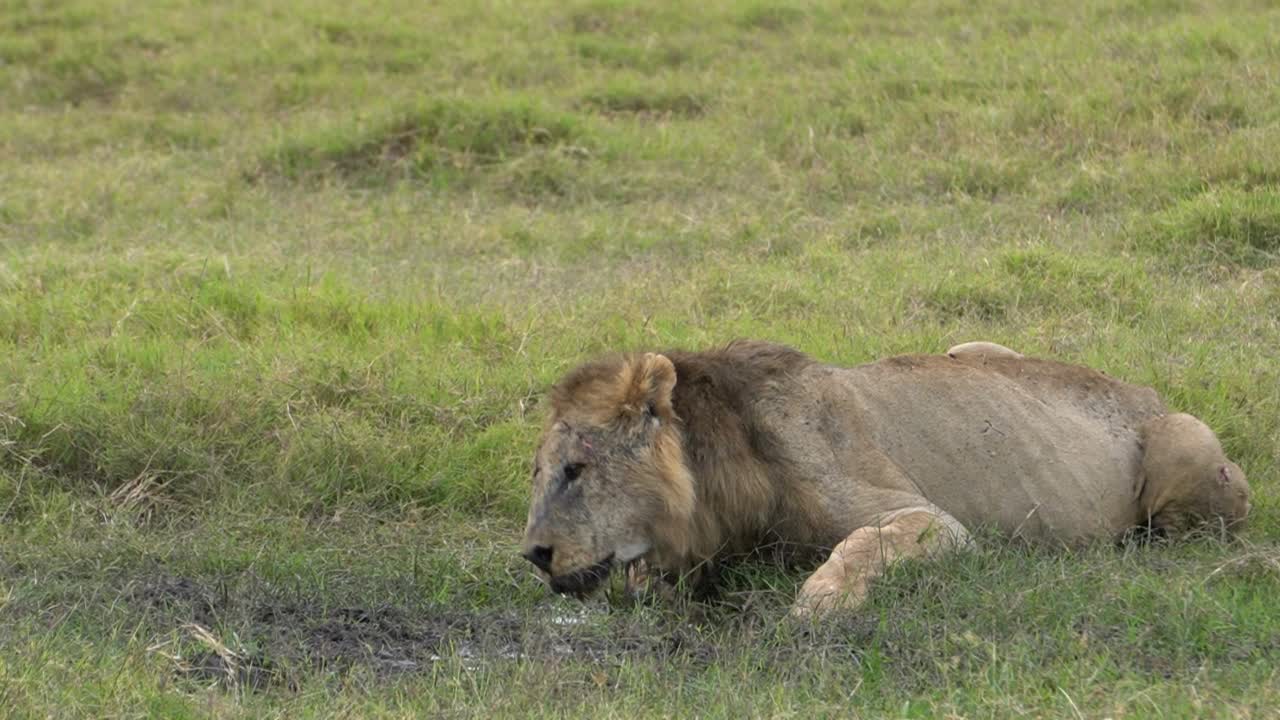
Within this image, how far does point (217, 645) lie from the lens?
4465mm

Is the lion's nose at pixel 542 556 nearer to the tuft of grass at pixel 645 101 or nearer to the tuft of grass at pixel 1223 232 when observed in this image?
the tuft of grass at pixel 1223 232

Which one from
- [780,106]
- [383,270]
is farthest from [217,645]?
[780,106]

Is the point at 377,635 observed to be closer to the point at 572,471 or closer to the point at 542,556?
the point at 542,556

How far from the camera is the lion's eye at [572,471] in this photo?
4969mm

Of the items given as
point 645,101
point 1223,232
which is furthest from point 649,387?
point 645,101

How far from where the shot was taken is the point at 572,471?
4.98m

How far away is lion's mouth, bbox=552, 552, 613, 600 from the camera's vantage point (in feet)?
16.0

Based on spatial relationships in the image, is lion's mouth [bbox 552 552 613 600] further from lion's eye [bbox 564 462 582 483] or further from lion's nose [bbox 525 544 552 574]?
lion's eye [bbox 564 462 582 483]

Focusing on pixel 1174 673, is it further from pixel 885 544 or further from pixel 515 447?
pixel 515 447

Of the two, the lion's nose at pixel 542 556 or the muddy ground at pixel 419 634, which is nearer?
the muddy ground at pixel 419 634

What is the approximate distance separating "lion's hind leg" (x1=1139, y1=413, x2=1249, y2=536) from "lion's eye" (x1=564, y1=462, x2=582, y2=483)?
76.0 inches

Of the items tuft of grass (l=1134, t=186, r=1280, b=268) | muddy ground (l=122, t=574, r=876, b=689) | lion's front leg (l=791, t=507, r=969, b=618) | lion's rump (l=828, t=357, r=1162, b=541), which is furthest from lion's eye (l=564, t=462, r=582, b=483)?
tuft of grass (l=1134, t=186, r=1280, b=268)

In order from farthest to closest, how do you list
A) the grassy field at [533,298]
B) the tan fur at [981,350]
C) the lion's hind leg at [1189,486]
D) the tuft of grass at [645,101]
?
the tuft of grass at [645,101] → the tan fur at [981,350] → the lion's hind leg at [1189,486] → the grassy field at [533,298]

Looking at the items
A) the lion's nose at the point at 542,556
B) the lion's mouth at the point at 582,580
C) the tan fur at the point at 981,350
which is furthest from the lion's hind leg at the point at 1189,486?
the lion's nose at the point at 542,556
